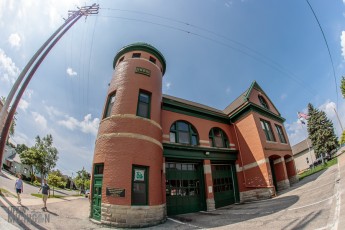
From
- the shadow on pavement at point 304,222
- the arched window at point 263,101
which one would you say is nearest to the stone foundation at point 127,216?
the shadow on pavement at point 304,222

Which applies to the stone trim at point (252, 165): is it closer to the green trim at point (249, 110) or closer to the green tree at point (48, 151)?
the green trim at point (249, 110)

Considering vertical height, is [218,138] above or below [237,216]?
above

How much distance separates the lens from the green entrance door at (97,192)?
9.22 metres

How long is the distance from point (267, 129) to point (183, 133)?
9561 mm

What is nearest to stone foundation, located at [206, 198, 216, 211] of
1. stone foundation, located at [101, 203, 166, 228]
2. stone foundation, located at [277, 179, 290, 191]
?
stone foundation, located at [101, 203, 166, 228]

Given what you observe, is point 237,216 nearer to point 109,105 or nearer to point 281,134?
point 109,105

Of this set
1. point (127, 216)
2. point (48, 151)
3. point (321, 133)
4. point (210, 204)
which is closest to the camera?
point (127, 216)

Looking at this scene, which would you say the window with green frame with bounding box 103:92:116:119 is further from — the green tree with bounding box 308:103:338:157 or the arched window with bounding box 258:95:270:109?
the green tree with bounding box 308:103:338:157

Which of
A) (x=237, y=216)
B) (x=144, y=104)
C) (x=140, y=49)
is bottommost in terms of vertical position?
(x=237, y=216)

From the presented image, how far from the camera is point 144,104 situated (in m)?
11.7

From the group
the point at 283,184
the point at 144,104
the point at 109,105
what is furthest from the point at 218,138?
the point at 109,105

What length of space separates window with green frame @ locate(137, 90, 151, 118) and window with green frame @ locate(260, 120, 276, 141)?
1202 cm

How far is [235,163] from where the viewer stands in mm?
16094

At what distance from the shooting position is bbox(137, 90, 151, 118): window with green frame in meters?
11.3
